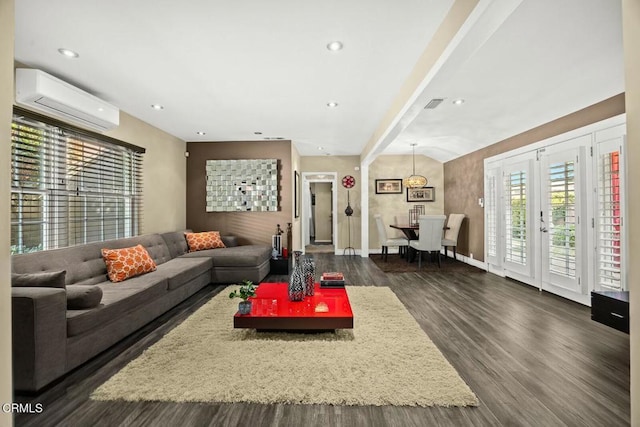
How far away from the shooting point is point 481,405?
1716mm

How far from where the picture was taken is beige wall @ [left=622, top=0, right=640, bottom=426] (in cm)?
95

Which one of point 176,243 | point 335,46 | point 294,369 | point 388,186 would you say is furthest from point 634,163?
point 388,186

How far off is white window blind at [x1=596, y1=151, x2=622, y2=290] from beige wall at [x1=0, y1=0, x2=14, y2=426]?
4544 millimetres

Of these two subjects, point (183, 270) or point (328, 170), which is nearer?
point (183, 270)

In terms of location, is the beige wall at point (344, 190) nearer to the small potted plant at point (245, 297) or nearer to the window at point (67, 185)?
the window at point (67, 185)

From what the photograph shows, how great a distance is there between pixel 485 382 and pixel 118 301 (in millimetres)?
2779

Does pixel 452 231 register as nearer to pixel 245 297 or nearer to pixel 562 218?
pixel 562 218

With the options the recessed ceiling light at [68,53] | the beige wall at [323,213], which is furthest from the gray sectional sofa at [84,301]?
the beige wall at [323,213]

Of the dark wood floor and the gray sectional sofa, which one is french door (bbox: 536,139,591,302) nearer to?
the dark wood floor

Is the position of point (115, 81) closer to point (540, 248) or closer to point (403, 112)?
point (403, 112)

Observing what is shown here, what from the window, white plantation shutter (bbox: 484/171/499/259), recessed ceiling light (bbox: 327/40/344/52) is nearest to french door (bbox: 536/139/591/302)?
white plantation shutter (bbox: 484/171/499/259)

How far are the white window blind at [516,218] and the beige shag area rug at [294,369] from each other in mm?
2862

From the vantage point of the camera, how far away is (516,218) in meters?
4.67

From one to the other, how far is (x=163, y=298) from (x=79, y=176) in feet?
5.41
